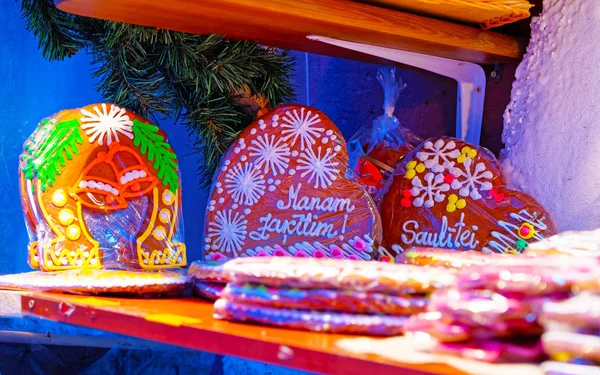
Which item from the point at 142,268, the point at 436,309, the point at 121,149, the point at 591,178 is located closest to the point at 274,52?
the point at 121,149

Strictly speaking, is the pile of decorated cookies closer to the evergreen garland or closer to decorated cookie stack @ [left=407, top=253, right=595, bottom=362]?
decorated cookie stack @ [left=407, top=253, right=595, bottom=362]

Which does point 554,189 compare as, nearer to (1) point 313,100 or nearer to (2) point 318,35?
(2) point 318,35

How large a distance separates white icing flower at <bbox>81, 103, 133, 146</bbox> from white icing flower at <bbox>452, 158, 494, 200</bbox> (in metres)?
0.55

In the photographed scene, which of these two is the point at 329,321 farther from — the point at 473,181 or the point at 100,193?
the point at 473,181

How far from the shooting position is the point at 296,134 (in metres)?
1.17

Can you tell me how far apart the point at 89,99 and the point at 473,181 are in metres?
0.77

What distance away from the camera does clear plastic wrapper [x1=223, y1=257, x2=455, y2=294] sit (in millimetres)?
636

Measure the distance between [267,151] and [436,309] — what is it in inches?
25.3

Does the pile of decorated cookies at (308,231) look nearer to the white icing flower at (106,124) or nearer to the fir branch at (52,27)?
the white icing flower at (106,124)

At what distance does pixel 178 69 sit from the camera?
4.11 ft

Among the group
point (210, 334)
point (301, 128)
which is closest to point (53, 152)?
point (301, 128)

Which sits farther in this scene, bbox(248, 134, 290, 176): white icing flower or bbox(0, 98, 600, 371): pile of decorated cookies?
bbox(248, 134, 290, 176): white icing flower

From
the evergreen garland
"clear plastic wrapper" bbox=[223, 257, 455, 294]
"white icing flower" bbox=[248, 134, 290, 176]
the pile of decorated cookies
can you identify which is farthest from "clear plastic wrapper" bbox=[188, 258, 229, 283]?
the evergreen garland

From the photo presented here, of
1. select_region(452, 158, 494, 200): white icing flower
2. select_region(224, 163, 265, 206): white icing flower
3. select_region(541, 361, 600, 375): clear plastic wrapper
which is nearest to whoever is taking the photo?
select_region(541, 361, 600, 375): clear plastic wrapper
